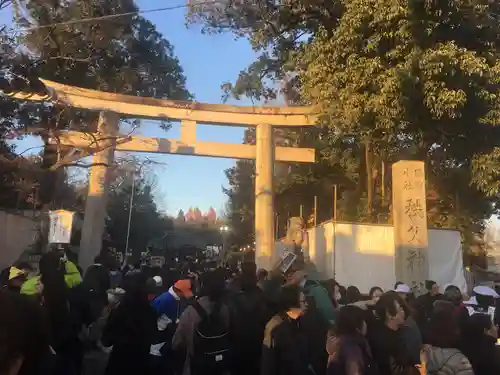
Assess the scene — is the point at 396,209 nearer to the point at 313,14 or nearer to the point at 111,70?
the point at 313,14

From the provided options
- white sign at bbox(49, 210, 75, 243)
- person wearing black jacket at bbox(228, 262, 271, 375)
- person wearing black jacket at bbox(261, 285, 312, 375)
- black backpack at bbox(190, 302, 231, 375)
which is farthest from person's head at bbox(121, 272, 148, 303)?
white sign at bbox(49, 210, 75, 243)

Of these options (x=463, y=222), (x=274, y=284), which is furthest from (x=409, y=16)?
(x=463, y=222)

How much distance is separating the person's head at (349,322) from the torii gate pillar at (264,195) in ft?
33.6

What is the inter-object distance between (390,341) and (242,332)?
133cm

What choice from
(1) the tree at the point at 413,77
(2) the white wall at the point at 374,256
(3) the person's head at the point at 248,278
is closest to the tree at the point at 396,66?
(1) the tree at the point at 413,77

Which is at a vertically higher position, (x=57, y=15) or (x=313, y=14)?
(x=57, y=15)

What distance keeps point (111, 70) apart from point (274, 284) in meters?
13.9

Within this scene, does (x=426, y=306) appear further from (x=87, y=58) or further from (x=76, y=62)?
(x=76, y=62)

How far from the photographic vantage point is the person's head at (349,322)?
3420 millimetres

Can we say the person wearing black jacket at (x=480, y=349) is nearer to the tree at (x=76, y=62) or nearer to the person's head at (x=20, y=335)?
the person's head at (x=20, y=335)

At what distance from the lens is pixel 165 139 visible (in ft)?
46.3

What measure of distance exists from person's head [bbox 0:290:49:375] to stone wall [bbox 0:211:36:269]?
1178cm

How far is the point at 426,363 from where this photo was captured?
3.06 m

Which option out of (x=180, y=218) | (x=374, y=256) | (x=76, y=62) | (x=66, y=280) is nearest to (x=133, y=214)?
(x=76, y=62)
